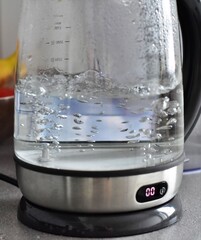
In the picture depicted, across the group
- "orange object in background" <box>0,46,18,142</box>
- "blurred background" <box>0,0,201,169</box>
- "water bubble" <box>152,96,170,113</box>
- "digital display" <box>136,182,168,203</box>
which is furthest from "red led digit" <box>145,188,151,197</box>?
"blurred background" <box>0,0,201,169</box>

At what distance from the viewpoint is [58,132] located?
657 millimetres

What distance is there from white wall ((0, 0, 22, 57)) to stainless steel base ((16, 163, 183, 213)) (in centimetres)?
64

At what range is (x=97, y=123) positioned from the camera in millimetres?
653

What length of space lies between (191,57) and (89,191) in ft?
0.85

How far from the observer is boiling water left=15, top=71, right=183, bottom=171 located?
0.65 meters

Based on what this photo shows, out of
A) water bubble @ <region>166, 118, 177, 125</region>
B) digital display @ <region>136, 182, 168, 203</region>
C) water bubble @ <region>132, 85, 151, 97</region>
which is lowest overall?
digital display @ <region>136, 182, 168, 203</region>

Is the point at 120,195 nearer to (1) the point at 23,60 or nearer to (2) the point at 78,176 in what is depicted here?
(2) the point at 78,176

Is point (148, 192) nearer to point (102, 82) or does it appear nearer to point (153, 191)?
point (153, 191)

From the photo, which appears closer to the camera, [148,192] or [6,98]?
[148,192]

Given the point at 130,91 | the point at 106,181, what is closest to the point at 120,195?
the point at 106,181

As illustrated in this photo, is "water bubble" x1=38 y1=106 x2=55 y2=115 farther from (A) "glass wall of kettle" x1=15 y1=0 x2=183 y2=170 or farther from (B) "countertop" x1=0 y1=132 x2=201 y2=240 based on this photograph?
(B) "countertop" x1=0 y1=132 x2=201 y2=240

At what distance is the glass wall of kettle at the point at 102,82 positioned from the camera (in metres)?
0.65

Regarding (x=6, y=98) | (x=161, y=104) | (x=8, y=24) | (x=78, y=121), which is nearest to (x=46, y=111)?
(x=78, y=121)

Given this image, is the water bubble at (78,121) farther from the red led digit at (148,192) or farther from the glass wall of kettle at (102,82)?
the red led digit at (148,192)
